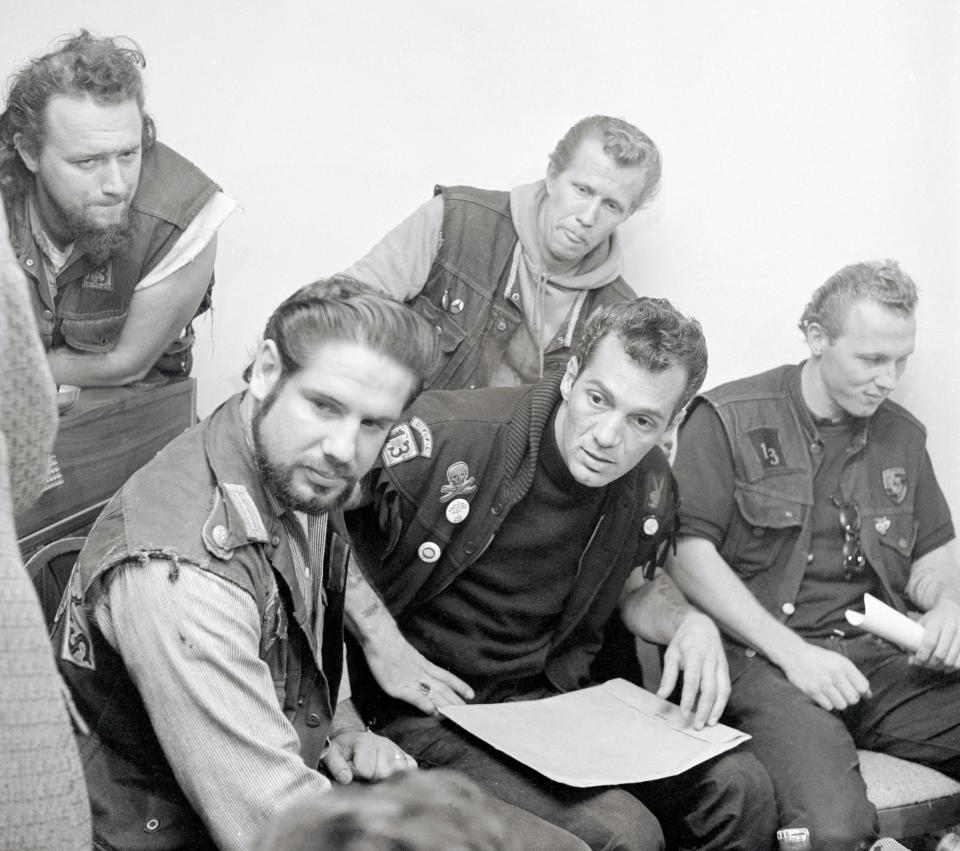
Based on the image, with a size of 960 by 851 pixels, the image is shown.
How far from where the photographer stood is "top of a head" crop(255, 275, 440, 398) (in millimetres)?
1502

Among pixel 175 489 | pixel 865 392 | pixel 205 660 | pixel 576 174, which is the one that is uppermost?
pixel 576 174

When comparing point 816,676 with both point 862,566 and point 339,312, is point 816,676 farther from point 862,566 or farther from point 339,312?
point 339,312

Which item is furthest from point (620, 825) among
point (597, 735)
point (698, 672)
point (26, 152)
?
point (26, 152)

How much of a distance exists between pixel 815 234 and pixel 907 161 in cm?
27

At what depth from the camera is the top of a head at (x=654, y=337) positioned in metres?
2.01

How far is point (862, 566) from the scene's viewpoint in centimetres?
245

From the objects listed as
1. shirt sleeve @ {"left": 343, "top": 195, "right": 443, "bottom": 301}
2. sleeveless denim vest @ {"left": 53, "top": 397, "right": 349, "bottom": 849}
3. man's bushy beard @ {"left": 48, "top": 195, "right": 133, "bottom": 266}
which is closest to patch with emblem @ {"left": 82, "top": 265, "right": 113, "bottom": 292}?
man's bushy beard @ {"left": 48, "top": 195, "right": 133, "bottom": 266}

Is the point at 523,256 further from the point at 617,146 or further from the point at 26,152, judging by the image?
the point at 26,152

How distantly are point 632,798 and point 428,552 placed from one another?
51 centimetres

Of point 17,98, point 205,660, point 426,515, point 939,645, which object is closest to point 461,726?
point 426,515

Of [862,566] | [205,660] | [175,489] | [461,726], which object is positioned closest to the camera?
[205,660]

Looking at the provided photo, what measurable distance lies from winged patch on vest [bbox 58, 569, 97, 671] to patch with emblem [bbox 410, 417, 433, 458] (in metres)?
0.73

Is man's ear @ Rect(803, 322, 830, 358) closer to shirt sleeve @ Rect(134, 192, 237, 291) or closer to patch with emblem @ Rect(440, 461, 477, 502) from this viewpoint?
patch with emblem @ Rect(440, 461, 477, 502)

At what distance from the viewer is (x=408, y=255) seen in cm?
261
